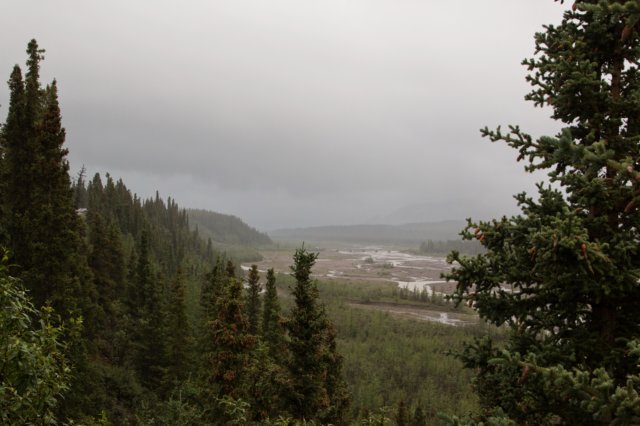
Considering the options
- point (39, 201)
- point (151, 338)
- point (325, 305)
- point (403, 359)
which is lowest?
point (403, 359)

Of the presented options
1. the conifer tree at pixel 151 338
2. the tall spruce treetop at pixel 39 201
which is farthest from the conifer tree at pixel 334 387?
the conifer tree at pixel 151 338

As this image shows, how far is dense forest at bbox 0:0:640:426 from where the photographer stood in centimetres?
619

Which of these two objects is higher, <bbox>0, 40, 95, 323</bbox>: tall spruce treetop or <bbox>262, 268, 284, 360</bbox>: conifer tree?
<bbox>0, 40, 95, 323</bbox>: tall spruce treetop

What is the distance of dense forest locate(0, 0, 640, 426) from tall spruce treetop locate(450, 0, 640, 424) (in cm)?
3

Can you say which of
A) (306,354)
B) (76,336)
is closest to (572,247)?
(306,354)

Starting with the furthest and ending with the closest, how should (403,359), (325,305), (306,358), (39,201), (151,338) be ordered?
(403,359), (151,338), (325,305), (39,201), (306,358)

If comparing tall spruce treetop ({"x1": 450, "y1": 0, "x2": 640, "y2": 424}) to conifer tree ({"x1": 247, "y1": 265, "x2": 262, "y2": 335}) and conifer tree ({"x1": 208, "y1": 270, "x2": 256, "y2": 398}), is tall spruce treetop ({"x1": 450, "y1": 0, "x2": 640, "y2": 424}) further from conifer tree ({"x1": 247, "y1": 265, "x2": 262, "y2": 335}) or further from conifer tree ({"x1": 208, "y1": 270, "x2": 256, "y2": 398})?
conifer tree ({"x1": 247, "y1": 265, "x2": 262, "y2": 335})

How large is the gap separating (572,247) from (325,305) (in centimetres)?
1971

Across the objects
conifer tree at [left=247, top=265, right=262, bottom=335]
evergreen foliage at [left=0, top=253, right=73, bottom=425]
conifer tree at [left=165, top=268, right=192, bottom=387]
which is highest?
evergreen foliage at [left=0, top=253, right=73, bottom=425]

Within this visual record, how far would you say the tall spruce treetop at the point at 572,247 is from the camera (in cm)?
624

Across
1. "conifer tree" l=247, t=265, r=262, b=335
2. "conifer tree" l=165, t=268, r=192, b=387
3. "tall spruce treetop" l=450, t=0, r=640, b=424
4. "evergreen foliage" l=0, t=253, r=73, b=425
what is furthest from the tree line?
"tall spruce treetop" l=450, t=0, r=640, b=424

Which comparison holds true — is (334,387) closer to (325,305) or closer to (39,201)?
(325,305)

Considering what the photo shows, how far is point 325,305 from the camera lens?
24469 millimetres

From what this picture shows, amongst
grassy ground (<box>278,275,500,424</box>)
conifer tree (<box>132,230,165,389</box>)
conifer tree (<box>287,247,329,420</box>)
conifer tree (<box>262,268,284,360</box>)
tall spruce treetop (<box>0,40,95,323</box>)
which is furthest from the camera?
grassy ground (<box>278,275,500,424</box>)
